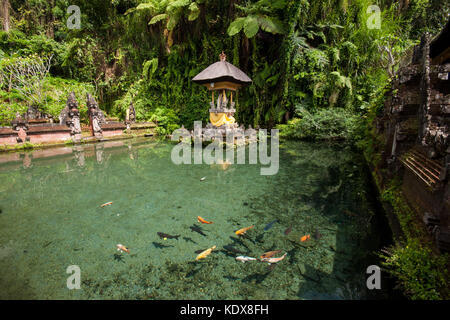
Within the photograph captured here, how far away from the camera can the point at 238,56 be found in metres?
14.0

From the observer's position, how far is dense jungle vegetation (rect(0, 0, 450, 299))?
11.9m

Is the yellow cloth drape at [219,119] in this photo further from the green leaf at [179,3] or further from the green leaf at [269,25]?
the green leaf at [179,3]

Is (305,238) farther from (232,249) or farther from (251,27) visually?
(251,27)

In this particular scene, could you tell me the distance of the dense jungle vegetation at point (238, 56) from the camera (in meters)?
11.9

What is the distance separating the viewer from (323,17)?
13258 mm

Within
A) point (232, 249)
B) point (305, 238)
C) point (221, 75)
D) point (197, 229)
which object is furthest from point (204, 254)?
point (221, 75)

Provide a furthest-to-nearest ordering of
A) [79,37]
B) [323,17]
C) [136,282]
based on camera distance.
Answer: [79,37], [323,17], [136,282]

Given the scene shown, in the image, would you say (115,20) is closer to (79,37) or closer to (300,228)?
(79,37)

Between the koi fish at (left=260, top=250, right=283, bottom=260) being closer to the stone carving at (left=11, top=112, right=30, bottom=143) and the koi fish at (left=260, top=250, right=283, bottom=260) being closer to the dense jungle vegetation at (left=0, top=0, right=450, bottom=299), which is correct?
the dense jungle vegetation at (left=0, top=0, right=450, bottom=299)

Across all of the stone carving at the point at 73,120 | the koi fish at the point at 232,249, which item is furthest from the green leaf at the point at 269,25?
the koi fish at the point at 232,249

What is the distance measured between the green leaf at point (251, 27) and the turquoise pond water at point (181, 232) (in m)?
8.55

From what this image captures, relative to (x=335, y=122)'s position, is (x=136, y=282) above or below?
below

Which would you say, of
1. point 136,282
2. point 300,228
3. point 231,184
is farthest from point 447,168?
point 231,184

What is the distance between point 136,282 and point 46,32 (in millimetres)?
27391
